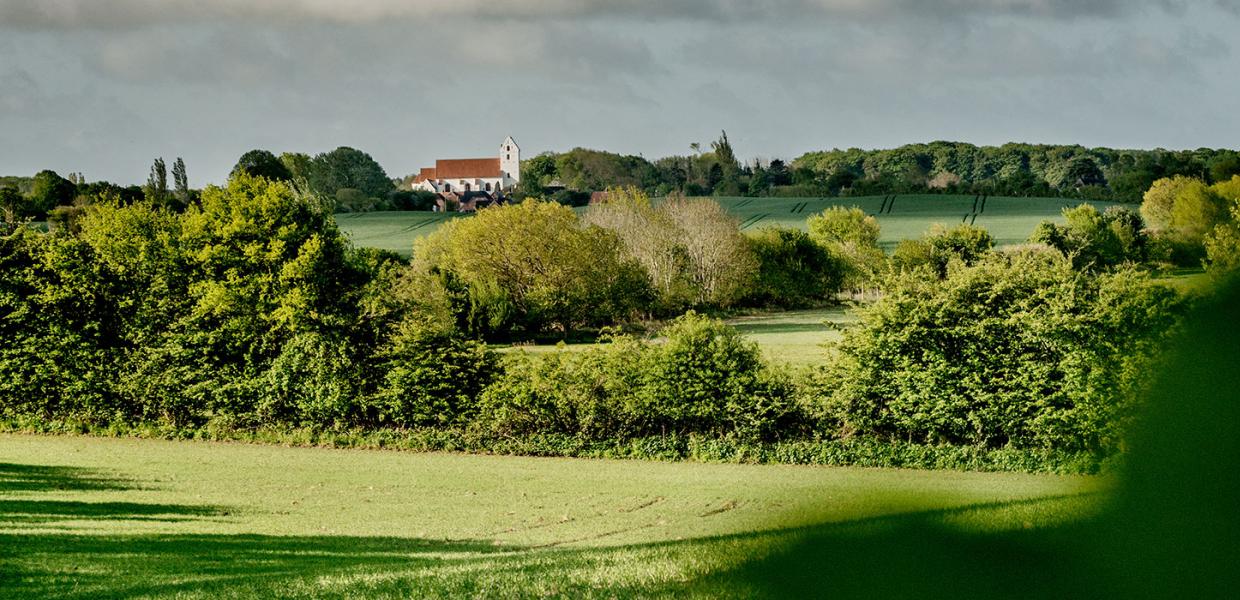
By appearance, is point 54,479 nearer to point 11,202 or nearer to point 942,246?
point 942,246

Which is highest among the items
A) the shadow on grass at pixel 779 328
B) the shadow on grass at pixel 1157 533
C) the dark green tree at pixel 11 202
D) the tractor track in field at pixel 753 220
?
the shadow on grass at pixel 1157 533

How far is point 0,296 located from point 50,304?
1.22m

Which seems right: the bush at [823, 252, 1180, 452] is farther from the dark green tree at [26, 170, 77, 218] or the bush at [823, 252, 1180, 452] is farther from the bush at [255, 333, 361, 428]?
the dark green tree at [26, 170, 77, 218]

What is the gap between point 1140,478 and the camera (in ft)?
2.55

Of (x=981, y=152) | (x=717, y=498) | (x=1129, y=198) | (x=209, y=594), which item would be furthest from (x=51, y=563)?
(x=981, y=152)

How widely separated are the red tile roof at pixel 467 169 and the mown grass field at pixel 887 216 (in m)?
64.5

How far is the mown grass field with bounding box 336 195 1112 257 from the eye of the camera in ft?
299

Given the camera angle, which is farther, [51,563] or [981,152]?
[981,152]

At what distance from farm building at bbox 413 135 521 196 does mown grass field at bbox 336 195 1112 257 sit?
62.7 metres

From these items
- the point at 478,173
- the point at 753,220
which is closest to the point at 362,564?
the point at 753,220

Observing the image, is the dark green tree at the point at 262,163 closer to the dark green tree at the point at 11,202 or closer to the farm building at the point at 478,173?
the dark green tree at the point at 11,202

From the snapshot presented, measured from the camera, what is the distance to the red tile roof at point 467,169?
176125mm

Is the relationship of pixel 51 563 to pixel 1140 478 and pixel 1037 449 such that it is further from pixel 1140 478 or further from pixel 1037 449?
pixel 1037 449

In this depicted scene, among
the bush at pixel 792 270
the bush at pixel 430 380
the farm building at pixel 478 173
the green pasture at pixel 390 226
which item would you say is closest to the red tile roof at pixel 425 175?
the farm building at pixel 478 173
